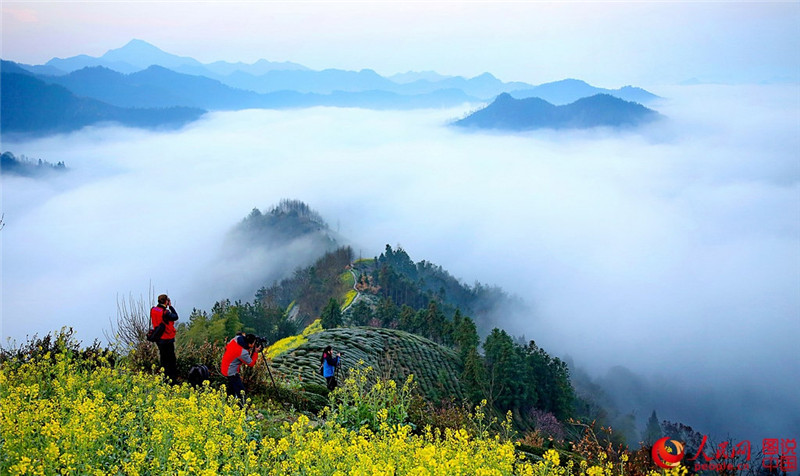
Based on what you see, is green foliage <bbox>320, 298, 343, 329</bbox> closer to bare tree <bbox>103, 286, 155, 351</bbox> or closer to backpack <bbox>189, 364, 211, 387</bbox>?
bare tree <bbox>103, 286, 155, 351</bbox>

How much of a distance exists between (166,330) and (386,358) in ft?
56.5

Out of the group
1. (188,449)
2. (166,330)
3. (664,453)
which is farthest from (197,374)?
(664,453)

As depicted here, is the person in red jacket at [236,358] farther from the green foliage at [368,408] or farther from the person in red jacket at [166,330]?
the green foliage at [368,408]

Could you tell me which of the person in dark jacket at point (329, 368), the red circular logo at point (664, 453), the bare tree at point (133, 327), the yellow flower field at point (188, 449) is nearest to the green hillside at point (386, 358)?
the person in dark jacket at point (329, 368)

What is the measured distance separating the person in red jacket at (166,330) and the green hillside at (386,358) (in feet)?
15.2

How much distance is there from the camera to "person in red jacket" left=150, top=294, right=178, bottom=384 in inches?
468

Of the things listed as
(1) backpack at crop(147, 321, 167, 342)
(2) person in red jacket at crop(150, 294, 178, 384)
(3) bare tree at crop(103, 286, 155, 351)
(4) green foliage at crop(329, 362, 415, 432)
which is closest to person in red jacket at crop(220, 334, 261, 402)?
(2) person in red jacket at crop(150, 294, 178, 384)

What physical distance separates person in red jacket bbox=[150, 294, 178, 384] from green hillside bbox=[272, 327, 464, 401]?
4639mm

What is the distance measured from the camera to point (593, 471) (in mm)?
6605

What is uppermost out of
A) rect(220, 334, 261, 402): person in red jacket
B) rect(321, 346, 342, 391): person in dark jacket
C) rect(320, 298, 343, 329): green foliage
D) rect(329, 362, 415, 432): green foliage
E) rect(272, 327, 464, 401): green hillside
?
rect(220, 334, 261, 402): person in red jacket

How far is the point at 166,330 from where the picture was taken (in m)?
12.0

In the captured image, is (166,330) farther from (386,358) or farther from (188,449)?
(386,358)

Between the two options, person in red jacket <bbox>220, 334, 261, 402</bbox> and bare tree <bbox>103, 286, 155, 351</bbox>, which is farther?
bare tree <bbox>103, 286, 155, 351</bbox>

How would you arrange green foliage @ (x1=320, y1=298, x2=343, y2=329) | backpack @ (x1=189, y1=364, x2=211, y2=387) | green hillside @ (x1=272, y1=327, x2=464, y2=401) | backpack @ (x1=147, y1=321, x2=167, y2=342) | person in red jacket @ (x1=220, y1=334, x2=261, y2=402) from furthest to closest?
green foliage @ (x1=320, y1=298, x2=343, y2=329), green hillside @ (x1=272, y1=327, x2=464, y2=401), backpack @ (x1=189, y1=364, x2=211, y2=387), backpack @ (x1=147, y1=321, x2=167, y2=342), person in red jacket @ (x1=220, y1=334, x2=261, y2=402)
